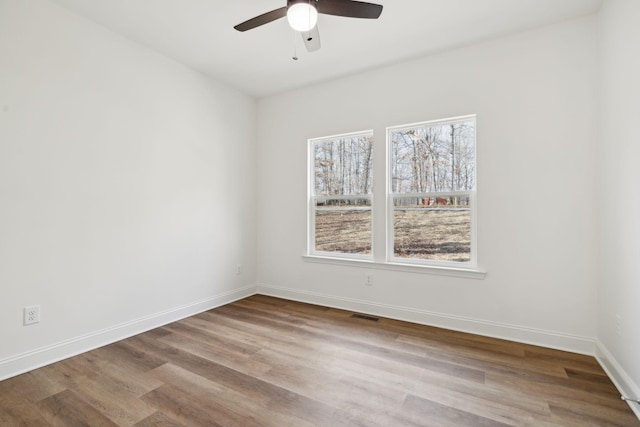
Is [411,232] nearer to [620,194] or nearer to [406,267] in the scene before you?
[406,267]

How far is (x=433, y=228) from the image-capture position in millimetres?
3189

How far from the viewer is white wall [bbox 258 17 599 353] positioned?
251 cm

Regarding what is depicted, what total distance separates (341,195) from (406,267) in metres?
1.15

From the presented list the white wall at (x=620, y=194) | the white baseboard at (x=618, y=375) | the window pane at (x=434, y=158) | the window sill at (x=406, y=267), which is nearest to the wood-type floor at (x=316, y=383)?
the white baseboard at (x=618, y=375)

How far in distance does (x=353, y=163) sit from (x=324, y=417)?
265 cm

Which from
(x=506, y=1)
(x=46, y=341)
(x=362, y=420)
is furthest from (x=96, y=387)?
(x=506, y=1)

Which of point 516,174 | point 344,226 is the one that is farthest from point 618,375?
point 344,226

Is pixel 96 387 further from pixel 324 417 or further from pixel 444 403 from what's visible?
pixel 444 403

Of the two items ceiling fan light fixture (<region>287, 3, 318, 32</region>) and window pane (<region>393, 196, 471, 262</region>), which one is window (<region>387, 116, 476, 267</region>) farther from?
ceiling fan light fixture (<region>287, 3, 318, 32</region>)

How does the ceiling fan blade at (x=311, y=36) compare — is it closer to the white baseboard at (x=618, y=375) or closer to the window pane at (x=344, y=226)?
the window pane at (x=344, y=226)

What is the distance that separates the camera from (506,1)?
2328 mm

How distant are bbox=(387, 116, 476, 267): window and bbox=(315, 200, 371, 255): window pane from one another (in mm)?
322

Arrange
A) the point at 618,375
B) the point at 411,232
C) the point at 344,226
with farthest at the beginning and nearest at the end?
the point at 344,226, the point at 411,232, the point at 618,375

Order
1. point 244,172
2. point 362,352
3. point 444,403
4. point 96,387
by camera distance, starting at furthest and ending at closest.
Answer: point 244,172 < point 362,352 < point 96,387 < point 444,403
